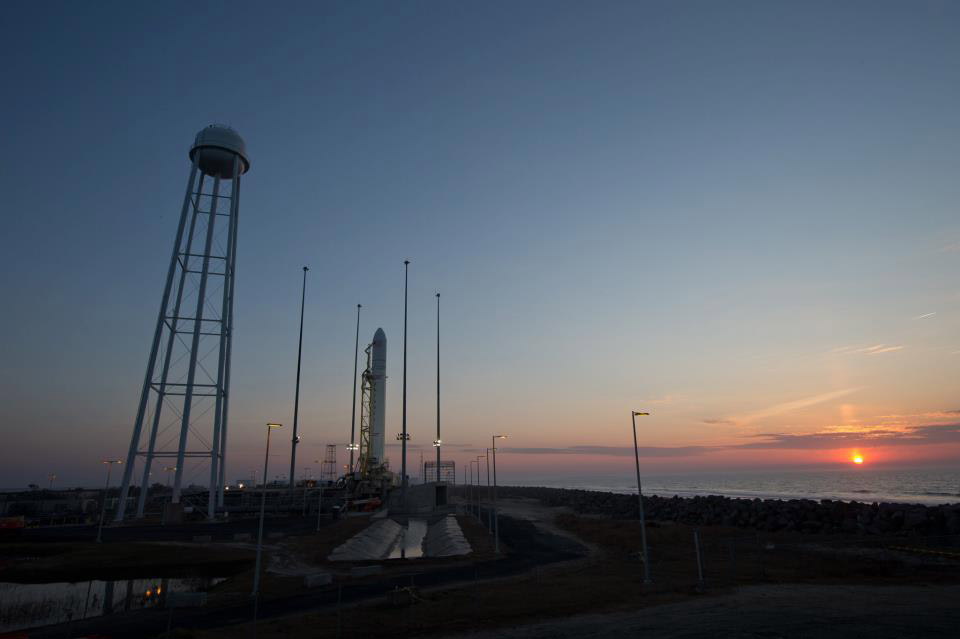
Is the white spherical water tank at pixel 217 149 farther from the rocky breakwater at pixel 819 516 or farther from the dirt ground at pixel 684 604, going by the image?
the rocky breakwater at pixel 819 516

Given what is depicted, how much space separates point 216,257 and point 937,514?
7730 cm

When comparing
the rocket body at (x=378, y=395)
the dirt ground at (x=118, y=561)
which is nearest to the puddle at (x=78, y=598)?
the dirt ground at (x=118, y=561)

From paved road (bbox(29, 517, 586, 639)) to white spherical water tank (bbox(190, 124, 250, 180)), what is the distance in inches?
2050

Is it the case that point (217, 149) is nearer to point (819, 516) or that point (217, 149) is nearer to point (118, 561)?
point (118, 561)

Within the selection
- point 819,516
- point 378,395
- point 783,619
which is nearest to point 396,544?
point 783,619

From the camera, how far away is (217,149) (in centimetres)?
6431

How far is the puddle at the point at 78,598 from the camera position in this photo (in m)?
28.0

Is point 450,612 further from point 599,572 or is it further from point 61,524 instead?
point 61,524

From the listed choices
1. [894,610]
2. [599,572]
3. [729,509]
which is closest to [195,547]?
[599,572]

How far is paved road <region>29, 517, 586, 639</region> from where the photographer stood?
23.6 meters

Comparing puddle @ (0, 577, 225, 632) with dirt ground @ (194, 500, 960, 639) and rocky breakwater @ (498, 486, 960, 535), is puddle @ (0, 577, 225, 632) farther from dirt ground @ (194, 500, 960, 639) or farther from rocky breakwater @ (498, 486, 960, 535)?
rocky breakwater @ (498, 486, 960, 535)

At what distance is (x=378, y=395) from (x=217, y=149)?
45.5 metres

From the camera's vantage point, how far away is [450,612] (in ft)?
80.8

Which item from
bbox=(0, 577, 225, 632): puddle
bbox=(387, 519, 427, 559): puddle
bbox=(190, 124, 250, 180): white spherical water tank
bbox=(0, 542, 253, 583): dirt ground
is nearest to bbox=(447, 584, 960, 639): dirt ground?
bbox=(0, 577, 225, 632): puddle
